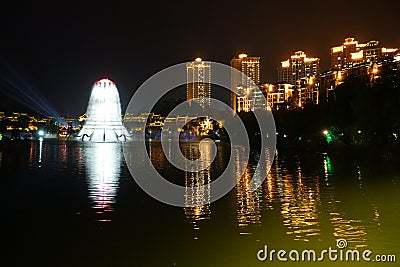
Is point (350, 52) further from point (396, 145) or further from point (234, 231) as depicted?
point (234, 231)

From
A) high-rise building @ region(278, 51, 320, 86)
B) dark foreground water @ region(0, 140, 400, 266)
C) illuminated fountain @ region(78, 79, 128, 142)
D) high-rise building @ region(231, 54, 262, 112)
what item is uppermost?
high-rise building @ region(278, 51, 320, 86)

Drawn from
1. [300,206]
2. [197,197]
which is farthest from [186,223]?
[197,197]

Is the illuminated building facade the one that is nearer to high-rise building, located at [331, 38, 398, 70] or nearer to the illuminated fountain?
high-rise building, located at [331, 38, 398, 70]

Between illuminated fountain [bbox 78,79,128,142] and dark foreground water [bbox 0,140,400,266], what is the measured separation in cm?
8693

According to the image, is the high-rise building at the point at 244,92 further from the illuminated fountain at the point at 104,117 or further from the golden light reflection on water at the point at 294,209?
the golden light reflection on water at the point at 294,209

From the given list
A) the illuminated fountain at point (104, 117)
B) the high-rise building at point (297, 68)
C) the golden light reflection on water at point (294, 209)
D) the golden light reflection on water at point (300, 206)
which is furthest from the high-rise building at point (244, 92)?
the golden light reflection on water at point (294, 209)

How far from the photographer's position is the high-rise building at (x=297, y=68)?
184750 millimetres

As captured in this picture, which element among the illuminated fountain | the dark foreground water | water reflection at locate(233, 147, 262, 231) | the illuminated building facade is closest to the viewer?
the dark foreground water

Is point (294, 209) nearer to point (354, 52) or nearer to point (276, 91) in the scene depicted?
point (354, 52)

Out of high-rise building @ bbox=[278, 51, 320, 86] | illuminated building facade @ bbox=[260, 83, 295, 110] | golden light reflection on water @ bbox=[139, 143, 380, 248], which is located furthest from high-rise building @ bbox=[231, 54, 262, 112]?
golden light reflection on water @ bbox=[139, 143, 380, 248]

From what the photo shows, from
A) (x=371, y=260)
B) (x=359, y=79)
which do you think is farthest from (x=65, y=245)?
(x=359, y=79)

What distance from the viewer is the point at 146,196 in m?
17.3

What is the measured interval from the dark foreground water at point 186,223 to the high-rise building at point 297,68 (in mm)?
168227

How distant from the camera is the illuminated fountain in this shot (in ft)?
350
